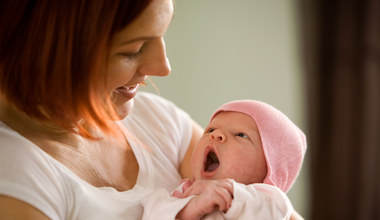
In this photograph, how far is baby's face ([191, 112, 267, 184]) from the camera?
4.25 feet

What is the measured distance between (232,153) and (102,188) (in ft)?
1.18

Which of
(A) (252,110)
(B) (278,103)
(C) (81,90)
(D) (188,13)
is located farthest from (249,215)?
(B) (278,103)

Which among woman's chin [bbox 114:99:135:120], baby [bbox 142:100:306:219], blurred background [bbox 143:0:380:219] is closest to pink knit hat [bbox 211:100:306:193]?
baby [bbox 142:100:306:219]

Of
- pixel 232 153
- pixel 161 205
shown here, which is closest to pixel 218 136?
pixel 232 153

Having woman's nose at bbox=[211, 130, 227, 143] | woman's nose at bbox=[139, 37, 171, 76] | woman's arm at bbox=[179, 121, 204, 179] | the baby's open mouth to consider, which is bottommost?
woman's arm at bbox=[179, 121, 204, 179]

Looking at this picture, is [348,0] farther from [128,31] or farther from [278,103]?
[128,31]

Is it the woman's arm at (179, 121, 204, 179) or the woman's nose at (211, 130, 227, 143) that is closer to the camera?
the woman's nose at (211, 130, 227, 143)

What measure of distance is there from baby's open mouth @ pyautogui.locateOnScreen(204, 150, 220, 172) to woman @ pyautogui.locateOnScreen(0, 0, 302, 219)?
8.2 inches

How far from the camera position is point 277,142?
4.42 ft

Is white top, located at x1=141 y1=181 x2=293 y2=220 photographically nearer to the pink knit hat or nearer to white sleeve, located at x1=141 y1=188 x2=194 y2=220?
white sleeve, located at x1=141 y1=188 x2=194 y2=220

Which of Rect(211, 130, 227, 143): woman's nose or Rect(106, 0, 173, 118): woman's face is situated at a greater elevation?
Rect(106, 0, 173, 118): woman's face

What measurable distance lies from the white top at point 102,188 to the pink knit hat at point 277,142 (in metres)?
0.22

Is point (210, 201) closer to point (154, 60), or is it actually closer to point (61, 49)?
point (154, 60)

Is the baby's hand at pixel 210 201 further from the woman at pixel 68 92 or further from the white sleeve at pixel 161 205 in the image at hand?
the woman at pixel 68 92
